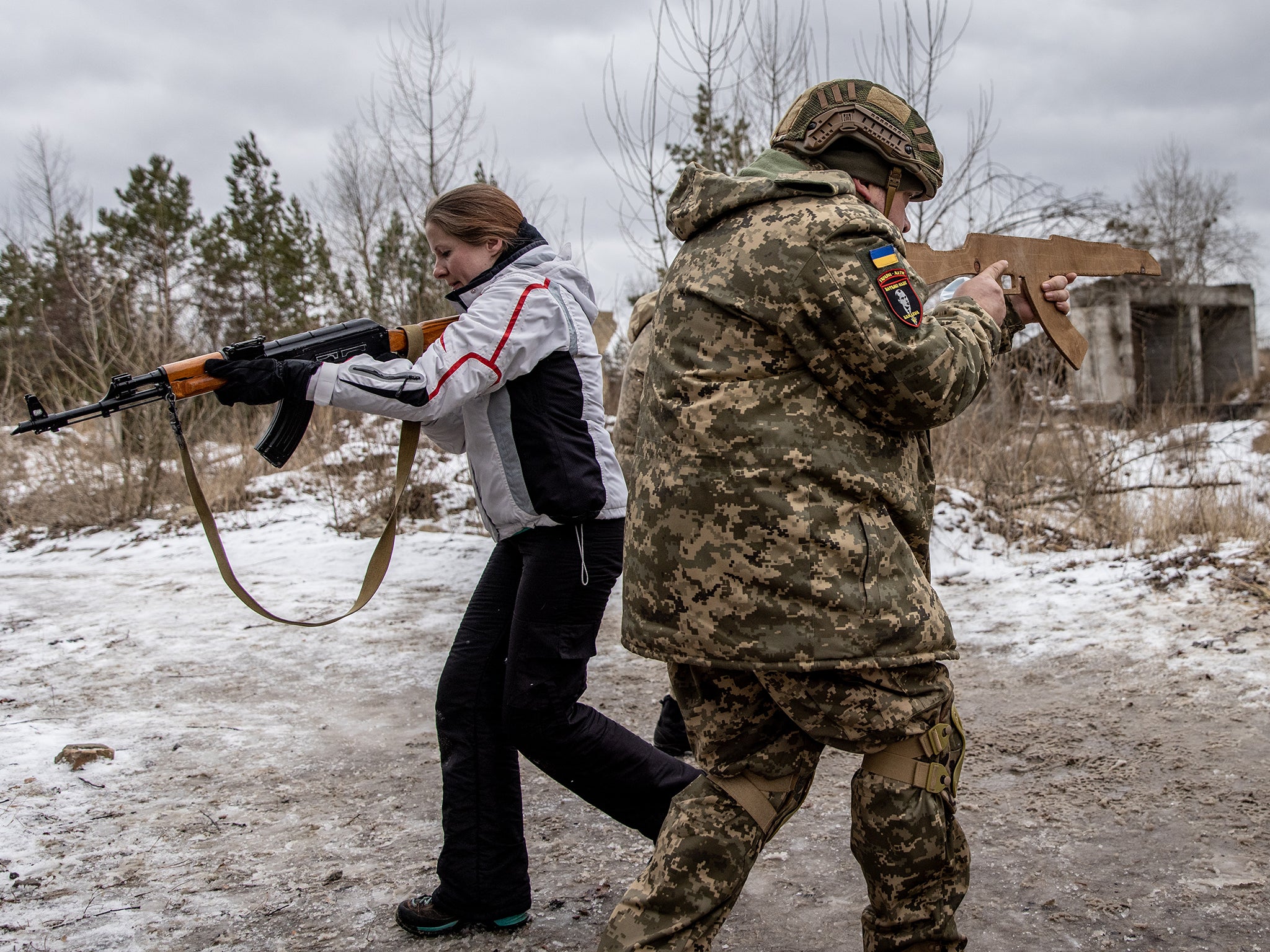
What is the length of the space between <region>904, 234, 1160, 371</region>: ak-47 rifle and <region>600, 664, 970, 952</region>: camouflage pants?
2.76 ft

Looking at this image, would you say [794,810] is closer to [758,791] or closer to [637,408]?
[758,791]

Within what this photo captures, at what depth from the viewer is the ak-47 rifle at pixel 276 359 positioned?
2490mm

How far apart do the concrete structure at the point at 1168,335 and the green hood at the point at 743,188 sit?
15706 mm

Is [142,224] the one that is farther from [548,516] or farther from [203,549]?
[548,516]

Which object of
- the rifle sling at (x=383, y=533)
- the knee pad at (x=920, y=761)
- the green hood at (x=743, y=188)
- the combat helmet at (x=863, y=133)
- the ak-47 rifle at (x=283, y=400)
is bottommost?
the knee pad at (x=920, y=761)

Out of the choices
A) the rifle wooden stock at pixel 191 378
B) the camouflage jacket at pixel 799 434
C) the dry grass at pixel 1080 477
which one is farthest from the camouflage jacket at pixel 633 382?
the dry grass at pixel 1080 477

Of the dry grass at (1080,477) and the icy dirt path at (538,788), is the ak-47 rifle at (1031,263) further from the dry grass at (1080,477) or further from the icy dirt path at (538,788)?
the dry grass at (1080,477)

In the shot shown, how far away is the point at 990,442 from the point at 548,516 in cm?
619

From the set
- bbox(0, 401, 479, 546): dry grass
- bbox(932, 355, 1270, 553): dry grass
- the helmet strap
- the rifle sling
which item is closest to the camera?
the helmet strap

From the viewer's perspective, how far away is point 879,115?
73.9 inches

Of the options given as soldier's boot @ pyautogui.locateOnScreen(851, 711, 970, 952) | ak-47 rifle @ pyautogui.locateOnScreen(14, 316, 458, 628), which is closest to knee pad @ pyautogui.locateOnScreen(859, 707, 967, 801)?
soldier's boot @ pyautogui.locateOnScreen(851, 711, 970, 952)

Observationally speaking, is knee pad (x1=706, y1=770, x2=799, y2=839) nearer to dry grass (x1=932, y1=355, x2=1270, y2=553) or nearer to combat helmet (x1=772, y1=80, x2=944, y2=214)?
combat helmet (x1=772, y1=80, x2=944, y2=214)

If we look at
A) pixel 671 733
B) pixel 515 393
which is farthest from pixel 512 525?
pixel 671 733

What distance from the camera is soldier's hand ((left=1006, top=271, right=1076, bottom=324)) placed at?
87.0 inches
